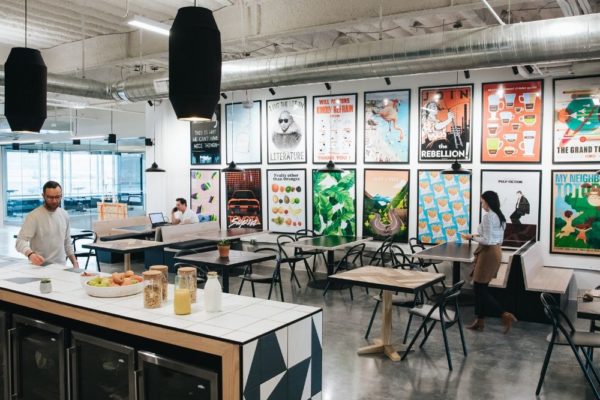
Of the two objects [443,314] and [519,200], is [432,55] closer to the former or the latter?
[443,314]

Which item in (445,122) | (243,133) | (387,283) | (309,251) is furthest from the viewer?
(243,133)

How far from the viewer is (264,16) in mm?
6871

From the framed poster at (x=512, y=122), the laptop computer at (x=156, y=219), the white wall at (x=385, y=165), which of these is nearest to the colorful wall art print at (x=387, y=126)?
the white wall at (x=385, y=165)

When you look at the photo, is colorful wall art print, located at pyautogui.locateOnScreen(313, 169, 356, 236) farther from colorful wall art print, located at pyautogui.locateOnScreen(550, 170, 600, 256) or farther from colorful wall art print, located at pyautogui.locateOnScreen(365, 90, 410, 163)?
colorful wall art print, located at pyautogui.locateOnScreen(550, 170, 600, 256)

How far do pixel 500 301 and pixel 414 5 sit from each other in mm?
3938

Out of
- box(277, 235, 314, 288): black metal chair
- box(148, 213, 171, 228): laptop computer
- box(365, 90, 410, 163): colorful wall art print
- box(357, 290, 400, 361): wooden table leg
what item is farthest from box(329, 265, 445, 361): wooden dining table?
box(148, 213, 171, 228): laptop computer

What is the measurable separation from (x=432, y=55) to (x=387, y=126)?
10.5 feet

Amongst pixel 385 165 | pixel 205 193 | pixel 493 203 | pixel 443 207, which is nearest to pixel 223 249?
pixel 493 203

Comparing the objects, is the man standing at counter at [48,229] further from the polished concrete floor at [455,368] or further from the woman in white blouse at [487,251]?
the woman in white blouse at [487,251]

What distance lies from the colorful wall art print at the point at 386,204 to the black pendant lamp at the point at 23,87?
6.32 metres

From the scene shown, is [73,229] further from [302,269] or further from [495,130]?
[495,130]

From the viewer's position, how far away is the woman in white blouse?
253 inches

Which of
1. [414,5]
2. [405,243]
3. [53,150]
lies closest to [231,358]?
[414,5]

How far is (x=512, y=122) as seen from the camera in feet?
27.1
